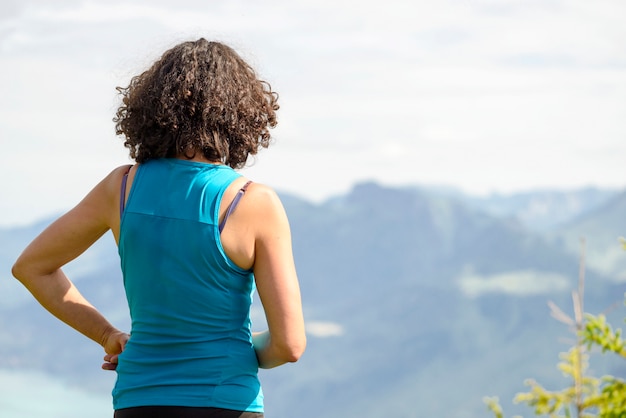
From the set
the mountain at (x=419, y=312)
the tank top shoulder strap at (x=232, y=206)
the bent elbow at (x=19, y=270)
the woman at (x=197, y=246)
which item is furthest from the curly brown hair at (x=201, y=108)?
the mountain at (x=419, y=312)

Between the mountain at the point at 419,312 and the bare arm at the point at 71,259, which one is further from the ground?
the mountain at the point at 419,312

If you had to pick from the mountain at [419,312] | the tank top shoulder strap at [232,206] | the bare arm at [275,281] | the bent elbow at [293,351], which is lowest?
the bent elbow at [293,351]

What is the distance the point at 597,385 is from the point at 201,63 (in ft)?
6.79

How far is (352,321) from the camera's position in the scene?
579 ft

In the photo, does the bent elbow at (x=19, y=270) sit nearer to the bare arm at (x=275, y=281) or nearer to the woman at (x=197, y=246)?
the woman at (x=197, y=246)

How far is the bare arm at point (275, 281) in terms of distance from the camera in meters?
1.83

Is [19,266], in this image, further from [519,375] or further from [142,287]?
[519,375]

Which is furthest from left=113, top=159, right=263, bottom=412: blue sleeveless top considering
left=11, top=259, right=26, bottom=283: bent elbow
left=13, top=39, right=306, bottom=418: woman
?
left=11, top=259, right=26, bottom=283: bent elbow

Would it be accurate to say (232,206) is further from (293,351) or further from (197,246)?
(293,351)

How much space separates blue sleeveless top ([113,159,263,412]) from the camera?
182cm

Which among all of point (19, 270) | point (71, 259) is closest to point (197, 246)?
point (71, 259)

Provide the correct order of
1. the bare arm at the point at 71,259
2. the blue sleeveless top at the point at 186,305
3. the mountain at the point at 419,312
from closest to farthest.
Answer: the blue sleeveless top at the point at 186,305 → the bare arm at the point at 71,259 → the mountain at the point at 419,312

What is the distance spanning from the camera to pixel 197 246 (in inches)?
71.8

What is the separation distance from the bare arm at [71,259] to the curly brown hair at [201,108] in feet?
0.43
